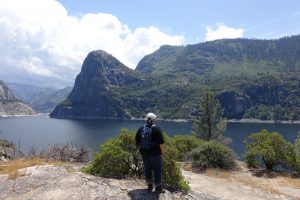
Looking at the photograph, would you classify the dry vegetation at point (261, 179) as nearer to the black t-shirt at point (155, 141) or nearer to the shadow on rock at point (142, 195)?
the shadow on rock at point (142, 195)

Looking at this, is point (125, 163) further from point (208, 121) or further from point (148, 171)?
point (208, 121)

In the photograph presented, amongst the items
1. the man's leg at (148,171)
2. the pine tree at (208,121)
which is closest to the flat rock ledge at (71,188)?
the man's leg at (148,171)

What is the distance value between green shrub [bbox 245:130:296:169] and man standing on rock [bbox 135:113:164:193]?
707 inches

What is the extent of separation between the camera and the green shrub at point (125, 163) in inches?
591

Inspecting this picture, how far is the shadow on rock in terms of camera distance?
12570 mm

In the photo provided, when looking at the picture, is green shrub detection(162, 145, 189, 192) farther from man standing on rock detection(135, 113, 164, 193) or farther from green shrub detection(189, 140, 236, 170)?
green shrub detection(189, 140, 236, 170)

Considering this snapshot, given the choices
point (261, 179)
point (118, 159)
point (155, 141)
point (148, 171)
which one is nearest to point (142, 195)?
point (148, 171)

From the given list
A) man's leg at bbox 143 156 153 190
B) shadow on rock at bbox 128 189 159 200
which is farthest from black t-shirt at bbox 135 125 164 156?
shadow on rock at bbox 128 189 159 200

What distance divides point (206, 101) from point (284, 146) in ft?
95.2

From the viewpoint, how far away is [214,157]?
2786 centimetres

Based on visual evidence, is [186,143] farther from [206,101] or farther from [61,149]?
[206,101]

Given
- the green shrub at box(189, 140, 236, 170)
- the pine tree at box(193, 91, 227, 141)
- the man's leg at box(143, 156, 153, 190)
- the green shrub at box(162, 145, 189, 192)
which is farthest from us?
the pine tree at box(193, 91, 227, 141)

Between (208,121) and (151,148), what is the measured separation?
153ft

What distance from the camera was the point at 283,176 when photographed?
26.6 meters
